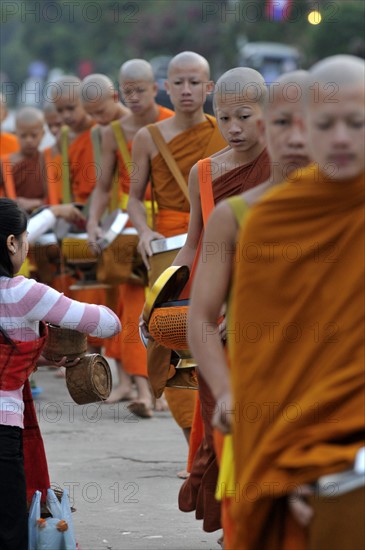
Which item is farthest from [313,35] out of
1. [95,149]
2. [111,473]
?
[111,473]

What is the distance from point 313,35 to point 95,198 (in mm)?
32992

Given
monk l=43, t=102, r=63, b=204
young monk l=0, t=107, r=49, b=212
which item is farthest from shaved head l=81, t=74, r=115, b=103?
young monk l=0, t=107, r=49, b=212

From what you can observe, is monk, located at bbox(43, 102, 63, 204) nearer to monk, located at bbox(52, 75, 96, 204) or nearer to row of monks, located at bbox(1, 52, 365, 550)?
monk, located at bbox(52, 75, 96, 204)

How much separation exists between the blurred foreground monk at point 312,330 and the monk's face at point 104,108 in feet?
21.1

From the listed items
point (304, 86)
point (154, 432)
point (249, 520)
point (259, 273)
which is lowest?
point (154, 432)

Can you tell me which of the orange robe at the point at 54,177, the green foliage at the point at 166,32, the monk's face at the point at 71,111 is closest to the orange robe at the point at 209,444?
the monk's face at the point at 71,111

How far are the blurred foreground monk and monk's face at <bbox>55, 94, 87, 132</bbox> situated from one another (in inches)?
292

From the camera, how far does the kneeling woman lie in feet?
14.9

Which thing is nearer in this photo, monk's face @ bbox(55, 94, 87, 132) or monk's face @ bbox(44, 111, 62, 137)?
monk's face @ bbox(55, 94, 87, 132)

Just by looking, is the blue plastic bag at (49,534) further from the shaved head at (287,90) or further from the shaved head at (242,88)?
the shaved head at (287,90)

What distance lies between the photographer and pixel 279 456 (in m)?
3.21

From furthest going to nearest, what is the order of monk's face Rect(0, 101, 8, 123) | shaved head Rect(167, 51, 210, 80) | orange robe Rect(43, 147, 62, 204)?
monk's face Rect(0, 101, 8, 123), orange robe Rect(43, 147, 62, 204), shaved head Rect(167, 51, 210, 80)

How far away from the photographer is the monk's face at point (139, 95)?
863 cm

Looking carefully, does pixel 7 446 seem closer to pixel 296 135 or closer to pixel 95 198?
pixel 296 135
